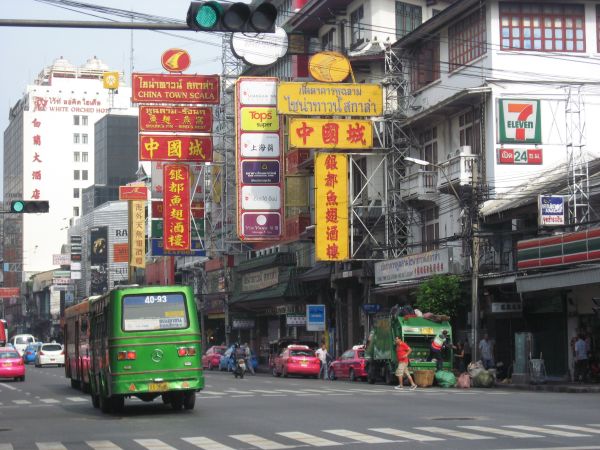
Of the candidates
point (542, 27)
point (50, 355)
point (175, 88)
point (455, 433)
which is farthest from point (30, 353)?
point (455, 433)

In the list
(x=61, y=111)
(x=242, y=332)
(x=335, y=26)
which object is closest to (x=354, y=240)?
(x=335, y=26)

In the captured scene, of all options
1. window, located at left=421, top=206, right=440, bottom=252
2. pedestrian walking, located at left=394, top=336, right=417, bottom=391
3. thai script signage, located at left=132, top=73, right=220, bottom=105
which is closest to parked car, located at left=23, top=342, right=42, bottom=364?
thai script signage, located at left=132, top=73, right=220, bottom=105

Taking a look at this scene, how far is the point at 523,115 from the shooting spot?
4388 cm

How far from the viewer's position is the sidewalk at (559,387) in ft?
102

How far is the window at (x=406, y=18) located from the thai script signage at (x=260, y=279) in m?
17.2

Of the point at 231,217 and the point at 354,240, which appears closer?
the point at 354,240

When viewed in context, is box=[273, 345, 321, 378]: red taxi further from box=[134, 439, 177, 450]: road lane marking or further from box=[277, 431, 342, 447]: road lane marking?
box=[134, 439, 177, 450]: road lane marking

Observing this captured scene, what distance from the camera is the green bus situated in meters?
22.7

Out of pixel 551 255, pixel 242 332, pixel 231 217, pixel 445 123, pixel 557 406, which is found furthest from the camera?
pixel 242 332

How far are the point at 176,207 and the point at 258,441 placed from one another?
43801 mm

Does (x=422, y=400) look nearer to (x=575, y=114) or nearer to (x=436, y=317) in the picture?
(x=436, y=317)

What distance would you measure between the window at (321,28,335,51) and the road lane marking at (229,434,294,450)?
42.1 meters

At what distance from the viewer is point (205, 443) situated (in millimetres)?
16547

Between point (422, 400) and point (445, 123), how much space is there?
76.9 feet
